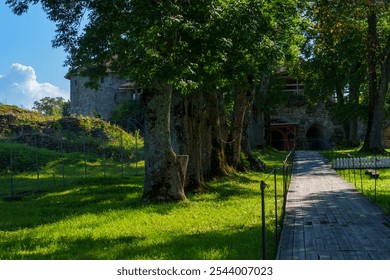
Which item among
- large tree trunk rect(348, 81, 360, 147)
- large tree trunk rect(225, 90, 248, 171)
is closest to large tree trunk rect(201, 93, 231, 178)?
large tree trunk rect(225, 90, 248, 171)

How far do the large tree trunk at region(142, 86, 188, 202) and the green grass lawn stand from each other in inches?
22.2

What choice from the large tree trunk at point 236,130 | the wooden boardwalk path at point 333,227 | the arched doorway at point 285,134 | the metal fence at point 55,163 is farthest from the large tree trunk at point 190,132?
the arched doorway at point 285,134

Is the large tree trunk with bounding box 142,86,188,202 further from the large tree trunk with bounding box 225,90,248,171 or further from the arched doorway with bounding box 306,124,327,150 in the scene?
the arched doorway with bounding box 306,124,327,150

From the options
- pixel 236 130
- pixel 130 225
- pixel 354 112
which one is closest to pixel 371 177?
pixel 236 130

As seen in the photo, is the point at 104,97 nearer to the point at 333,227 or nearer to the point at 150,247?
the point at 333,227

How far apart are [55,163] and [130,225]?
59.6ft

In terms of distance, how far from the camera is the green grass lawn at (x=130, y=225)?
8.54 m

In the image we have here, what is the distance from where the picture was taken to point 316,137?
61.4 metres

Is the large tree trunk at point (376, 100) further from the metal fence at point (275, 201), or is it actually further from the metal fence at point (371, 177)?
the metal fence at point (275, 201)

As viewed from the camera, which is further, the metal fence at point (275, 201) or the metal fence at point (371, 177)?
the metal fence at point (371, 177)

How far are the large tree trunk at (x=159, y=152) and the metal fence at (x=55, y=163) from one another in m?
5.70

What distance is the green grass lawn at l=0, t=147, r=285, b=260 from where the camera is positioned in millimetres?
8539

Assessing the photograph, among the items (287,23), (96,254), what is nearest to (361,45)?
(287,23)
